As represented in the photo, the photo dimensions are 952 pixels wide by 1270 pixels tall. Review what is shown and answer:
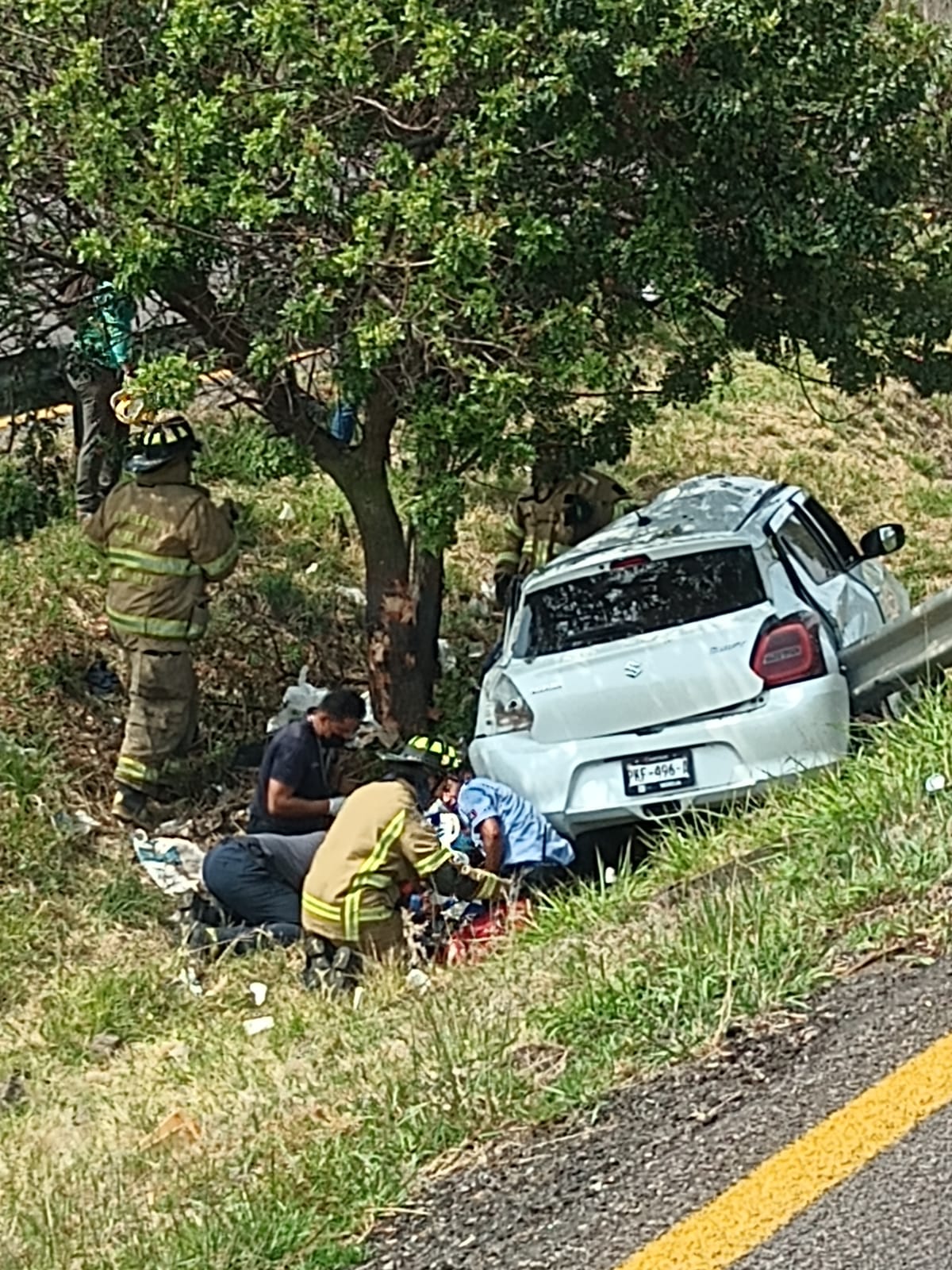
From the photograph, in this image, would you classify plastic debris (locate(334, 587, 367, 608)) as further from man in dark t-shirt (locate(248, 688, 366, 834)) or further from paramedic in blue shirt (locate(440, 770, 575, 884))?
paramedic in blue shirt (locate(440, 770, 575, 884))

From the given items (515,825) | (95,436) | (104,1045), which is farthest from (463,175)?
(95,436)

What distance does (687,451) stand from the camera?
1677 cm

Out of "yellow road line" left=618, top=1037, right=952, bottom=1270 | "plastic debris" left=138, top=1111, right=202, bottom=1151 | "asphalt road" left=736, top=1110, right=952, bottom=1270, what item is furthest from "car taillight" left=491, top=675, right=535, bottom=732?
"asphalt road" left=736, top=1110, right=952, bottom=1270

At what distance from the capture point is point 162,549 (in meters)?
9.92

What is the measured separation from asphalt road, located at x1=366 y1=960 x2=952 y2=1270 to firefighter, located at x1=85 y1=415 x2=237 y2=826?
21.5 feet

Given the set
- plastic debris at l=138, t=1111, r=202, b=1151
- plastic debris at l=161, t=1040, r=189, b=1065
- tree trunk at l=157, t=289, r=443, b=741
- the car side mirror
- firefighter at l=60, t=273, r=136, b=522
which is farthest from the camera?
tree trunk at l=157, t=289, r=443, b=741

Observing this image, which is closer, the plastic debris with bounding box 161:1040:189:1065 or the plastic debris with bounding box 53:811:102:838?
the plastic debris with bounding box 161:1040:189:1065

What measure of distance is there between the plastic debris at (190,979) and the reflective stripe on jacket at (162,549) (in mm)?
2447

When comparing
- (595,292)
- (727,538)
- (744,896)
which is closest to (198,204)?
(595,292)

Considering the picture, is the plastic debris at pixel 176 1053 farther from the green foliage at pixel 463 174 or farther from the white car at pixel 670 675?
the green foliage at pixel 463 174

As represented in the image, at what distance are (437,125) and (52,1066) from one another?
4485 millimetres

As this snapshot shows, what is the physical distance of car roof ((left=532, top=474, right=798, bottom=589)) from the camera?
857 centimetres

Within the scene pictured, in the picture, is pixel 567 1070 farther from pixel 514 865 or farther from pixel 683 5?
pixel 683 5

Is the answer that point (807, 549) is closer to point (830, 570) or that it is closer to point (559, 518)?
point (830, 570)
